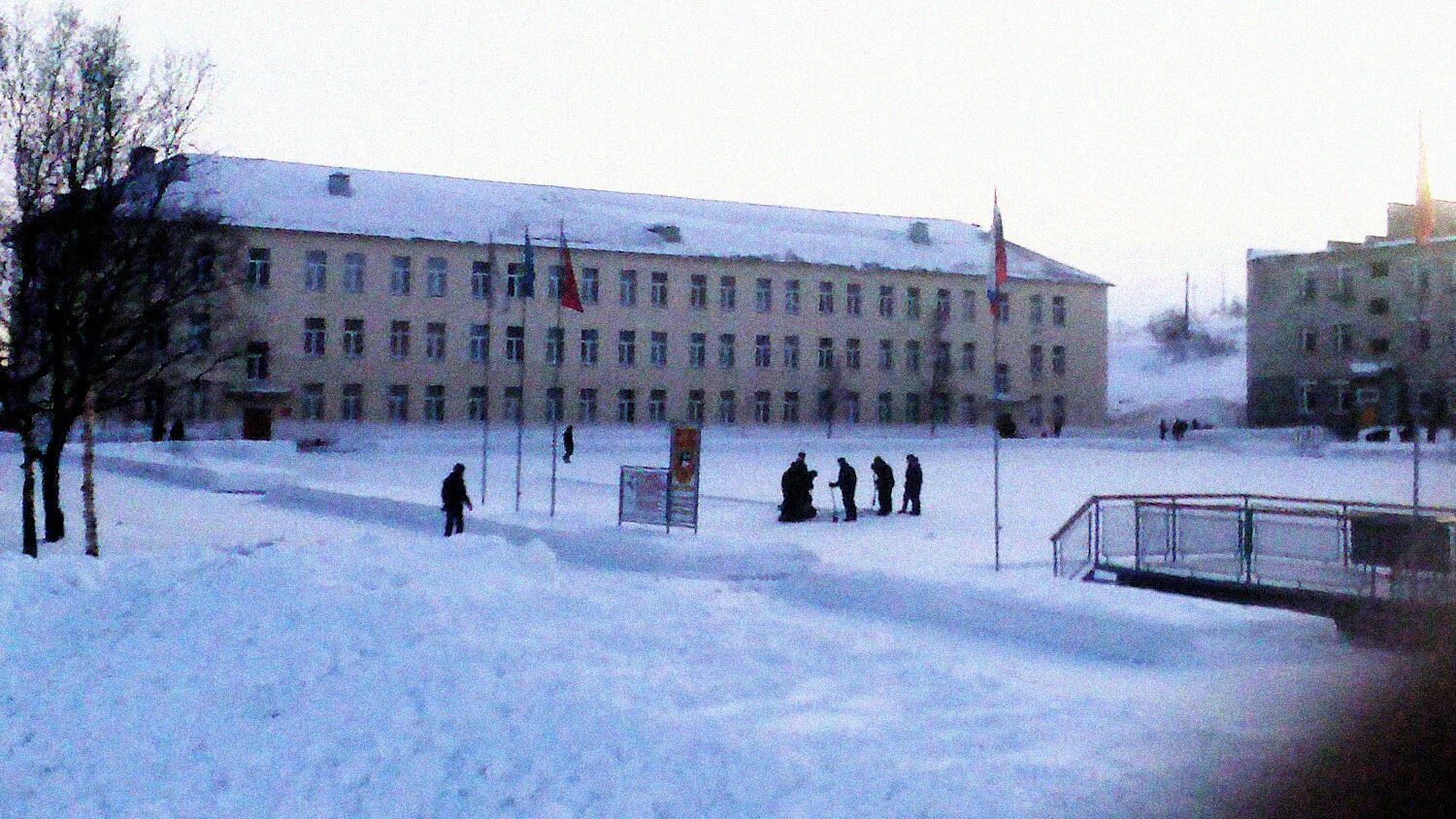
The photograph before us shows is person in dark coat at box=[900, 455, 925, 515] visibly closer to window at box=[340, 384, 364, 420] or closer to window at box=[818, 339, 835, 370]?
window at box=[340, 384, 364, 420]

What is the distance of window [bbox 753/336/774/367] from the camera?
73.7 metres

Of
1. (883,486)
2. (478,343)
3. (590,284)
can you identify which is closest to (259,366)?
(478,343)

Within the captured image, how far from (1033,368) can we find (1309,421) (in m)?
16.1

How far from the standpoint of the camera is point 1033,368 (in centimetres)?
8000

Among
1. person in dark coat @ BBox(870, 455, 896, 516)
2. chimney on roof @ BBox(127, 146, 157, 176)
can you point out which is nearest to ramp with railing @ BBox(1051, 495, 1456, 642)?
person in dark coat @ BBox(870, 455, 896, 516)

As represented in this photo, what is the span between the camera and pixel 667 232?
72000mm

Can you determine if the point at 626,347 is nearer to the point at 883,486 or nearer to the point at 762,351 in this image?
the point at 762,351

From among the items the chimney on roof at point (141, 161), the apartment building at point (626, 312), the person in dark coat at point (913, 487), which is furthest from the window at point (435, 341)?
the chimney on roof at point (141, 161)

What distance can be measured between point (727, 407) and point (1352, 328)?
31.5 meters

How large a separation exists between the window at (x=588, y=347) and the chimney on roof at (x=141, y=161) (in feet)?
143

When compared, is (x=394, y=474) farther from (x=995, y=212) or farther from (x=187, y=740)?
(x=187, y=740)

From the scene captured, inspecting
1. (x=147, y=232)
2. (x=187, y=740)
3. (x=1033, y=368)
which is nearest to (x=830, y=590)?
(x=187, y=740)

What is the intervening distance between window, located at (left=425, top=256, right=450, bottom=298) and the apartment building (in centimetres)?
10

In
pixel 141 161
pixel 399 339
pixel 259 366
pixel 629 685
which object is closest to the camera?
pixel 629 685
